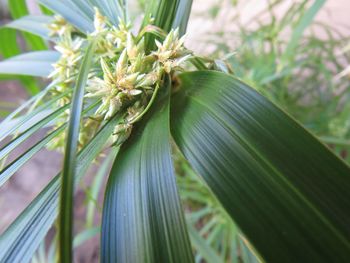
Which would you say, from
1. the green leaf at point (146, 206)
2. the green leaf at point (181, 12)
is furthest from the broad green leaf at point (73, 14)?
the green leaf at point (146, 206)

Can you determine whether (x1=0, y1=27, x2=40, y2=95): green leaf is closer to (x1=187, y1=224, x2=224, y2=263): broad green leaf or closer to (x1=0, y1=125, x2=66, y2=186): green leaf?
(x1=0, y1=125, x2=66, y2=186): green leaf

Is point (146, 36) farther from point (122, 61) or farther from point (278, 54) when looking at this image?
point (278, 54)

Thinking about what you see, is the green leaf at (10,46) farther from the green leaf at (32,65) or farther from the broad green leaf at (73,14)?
the broad green leaf at (73,14)

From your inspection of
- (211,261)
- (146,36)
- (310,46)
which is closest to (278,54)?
(310,46)

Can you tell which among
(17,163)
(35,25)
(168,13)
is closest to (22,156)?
(17,163)

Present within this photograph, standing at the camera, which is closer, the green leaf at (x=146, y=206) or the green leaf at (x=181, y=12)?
the green leaf at (x=146, y=206)
